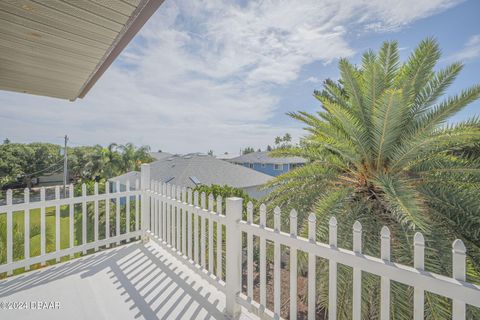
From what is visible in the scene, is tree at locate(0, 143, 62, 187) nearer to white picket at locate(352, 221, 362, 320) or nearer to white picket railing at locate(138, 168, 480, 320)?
white picket railing at locate(138, 168, 480, 320)

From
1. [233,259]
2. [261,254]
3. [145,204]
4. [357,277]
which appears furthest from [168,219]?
[357,277]

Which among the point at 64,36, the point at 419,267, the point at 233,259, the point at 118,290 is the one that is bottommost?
the point at 118,290

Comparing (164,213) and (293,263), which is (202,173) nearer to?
(164,213)

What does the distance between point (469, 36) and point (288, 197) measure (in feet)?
15.7

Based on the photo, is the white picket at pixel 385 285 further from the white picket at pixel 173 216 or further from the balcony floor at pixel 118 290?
the white picket at pixel 173 216

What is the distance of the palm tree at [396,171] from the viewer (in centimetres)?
191

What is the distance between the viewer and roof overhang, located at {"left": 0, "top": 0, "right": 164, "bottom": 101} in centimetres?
166

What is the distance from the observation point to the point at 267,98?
474 inches

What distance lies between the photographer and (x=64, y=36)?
2.05 m

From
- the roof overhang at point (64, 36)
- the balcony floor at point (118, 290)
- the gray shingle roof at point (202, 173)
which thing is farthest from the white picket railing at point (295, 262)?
the gray shingle roof at point (202, 173)

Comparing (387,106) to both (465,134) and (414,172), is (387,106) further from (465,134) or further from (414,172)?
(414,172)

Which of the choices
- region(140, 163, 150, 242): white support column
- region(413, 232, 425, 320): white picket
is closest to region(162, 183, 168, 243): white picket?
region(140, 163, 150, 242): white support column

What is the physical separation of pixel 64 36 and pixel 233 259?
2528 mm

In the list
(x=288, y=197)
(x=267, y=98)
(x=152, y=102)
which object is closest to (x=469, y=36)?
(x=288, y=197)
